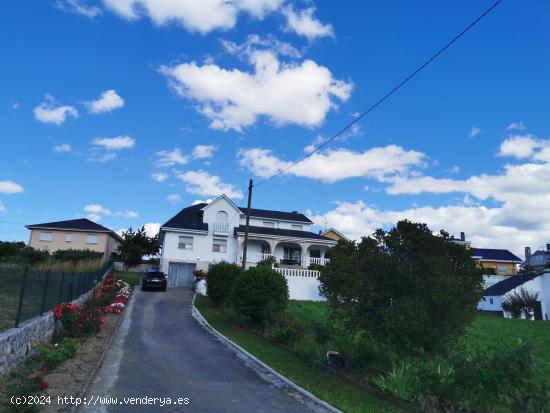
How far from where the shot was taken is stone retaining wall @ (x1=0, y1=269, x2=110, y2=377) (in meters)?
8.52

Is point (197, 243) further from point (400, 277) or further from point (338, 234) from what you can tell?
point (400, 277)

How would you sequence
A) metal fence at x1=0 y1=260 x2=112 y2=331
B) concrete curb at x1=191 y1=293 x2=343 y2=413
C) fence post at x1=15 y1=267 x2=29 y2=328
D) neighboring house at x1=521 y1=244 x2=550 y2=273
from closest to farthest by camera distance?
concrete curb at x1=191 y1=293 x2=343 y2=413 < fence post at x1=15 y1=267 x2=29 y2=328 < metal fence at x1=0 y1=260 x2=112 y2=331 < neighboring house at x1=521 y1=244 x2=550 y2=273

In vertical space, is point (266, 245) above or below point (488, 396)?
above

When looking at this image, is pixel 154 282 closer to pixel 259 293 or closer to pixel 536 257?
pixel 259 293

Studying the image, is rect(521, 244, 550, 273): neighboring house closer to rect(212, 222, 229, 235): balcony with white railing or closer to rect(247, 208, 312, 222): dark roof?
rect(247, 208, 312, 222): dark roof

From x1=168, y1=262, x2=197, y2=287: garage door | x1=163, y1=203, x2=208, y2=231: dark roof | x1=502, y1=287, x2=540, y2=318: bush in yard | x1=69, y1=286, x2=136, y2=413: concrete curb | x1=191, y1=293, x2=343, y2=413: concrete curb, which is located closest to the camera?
x1=69, y1=286, x2=136, y2=413: concrete curb

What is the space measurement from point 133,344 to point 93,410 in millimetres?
7046

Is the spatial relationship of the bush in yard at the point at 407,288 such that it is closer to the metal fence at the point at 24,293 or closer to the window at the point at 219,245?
the metal fence at the point at 24,293

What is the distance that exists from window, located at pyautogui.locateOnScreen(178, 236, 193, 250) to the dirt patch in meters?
28.3

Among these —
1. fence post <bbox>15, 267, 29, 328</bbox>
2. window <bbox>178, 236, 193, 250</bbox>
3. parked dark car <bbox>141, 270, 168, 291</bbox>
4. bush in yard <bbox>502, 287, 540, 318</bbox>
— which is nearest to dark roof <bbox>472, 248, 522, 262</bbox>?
bush in yard <bbox>502, 287, 540, 318</bbox>

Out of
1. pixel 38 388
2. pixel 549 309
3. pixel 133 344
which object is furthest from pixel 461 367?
pixel 549 309

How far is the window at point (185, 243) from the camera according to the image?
4269cm

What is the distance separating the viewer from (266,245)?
4562 centimetres

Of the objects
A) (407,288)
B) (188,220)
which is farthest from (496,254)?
(407,288)
